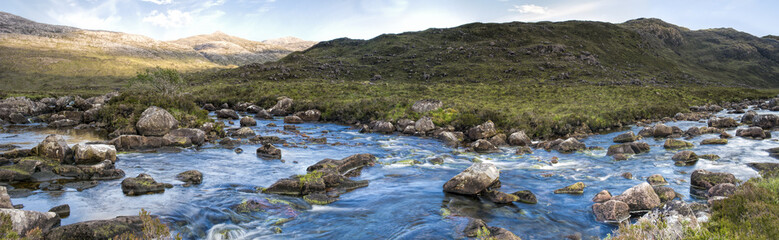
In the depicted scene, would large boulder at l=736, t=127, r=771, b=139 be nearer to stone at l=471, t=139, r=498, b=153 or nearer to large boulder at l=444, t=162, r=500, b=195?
stone at l=471, t=139, r=498, b=153

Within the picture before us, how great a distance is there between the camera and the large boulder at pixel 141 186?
1544cm

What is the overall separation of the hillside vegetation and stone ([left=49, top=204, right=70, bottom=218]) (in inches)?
1038

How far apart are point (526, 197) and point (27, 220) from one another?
637 inches

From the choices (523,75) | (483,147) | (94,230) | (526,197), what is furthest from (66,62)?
(526,197)

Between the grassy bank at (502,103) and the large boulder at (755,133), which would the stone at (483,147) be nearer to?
the grassy bank at (502,103)

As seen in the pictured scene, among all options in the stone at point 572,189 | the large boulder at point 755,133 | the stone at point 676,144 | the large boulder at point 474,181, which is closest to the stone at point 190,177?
the large boulder at point 474,181

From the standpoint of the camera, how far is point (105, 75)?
12912cm

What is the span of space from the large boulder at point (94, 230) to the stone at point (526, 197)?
43.7ft

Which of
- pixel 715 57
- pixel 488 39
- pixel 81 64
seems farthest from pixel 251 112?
pixel 715 57

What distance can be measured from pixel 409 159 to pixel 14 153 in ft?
67.5

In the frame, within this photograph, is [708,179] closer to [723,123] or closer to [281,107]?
[723,123]

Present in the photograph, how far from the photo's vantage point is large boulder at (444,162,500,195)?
15852 millimetres

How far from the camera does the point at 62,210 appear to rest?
12.9 meters

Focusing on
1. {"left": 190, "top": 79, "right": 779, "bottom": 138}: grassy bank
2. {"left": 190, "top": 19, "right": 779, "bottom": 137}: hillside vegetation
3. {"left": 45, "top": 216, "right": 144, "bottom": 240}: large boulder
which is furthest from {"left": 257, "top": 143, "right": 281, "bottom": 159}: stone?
{"left": 190, "top": 19, "right": 779, "bottom": 137}: hillside vegetation
